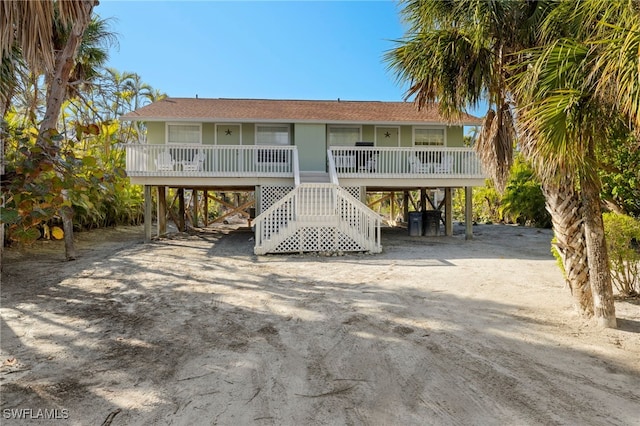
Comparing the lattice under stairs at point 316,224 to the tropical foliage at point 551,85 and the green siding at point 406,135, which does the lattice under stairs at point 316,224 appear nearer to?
the tropical foliage at point 551,85

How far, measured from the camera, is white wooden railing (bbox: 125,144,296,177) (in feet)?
40.0

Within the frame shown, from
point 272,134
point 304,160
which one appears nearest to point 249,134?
point 272,134

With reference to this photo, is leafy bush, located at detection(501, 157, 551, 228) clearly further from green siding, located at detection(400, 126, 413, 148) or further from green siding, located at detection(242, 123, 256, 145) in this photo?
green siding, located at detection(242, 123, 256, 145)

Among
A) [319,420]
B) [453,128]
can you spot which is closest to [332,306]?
[319,420]

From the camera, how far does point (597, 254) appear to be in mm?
4422

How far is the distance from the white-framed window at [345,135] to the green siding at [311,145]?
662mm

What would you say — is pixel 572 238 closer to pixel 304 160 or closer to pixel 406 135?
pixel 304 160

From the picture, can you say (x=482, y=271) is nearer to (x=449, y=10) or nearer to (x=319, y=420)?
(x=449, y=10)

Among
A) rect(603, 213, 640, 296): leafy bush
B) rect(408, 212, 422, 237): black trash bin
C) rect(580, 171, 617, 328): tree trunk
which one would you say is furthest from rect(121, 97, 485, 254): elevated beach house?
rect(580, 171, 617, 328): tree trunk

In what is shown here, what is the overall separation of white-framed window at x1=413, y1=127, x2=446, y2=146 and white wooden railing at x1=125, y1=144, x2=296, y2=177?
6008 millimetres

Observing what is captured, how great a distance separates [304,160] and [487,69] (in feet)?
34.3

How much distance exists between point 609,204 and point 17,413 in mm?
8869

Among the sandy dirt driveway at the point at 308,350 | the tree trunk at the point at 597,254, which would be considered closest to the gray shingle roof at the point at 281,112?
the sandy dirt driveway at the point at 308,350

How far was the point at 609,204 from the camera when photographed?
6.47 meters
